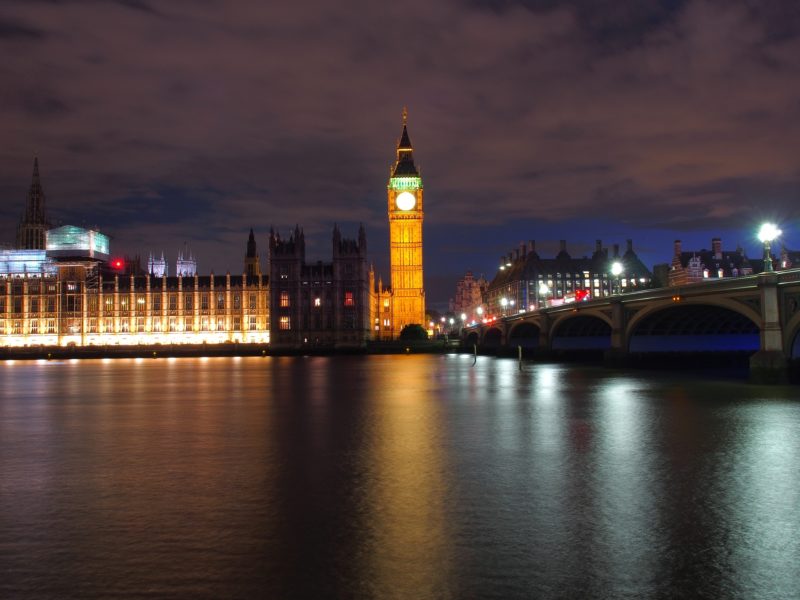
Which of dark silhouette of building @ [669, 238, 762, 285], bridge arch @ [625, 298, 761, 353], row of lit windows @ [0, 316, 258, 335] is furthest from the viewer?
row of lit windows @ [0, 316, 258, 335]

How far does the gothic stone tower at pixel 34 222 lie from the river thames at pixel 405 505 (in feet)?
563

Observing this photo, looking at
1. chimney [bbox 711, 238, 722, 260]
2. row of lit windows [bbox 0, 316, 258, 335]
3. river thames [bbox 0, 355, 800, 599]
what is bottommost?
river thames [bbox 0, 355, 800, 599]

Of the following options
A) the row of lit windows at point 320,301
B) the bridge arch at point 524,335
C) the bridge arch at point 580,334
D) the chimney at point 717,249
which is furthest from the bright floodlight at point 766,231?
the row of lit windows at point 320,301

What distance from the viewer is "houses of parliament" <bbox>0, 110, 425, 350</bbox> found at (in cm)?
15325

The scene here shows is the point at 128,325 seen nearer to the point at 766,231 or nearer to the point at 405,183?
the point at 405,183

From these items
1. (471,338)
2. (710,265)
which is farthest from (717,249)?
(471,338)

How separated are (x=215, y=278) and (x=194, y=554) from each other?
15807cm

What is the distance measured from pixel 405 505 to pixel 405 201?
172096mm

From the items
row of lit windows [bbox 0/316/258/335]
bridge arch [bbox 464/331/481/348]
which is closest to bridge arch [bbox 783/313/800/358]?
bridge arch [bbox 464/331/481/348]

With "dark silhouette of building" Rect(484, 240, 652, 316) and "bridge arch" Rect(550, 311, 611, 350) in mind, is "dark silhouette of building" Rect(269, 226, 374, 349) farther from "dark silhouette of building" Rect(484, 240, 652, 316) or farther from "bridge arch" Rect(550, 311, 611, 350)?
"bridge arch" Rect(550, 311, 611, 350)

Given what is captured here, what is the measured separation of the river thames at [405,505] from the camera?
10242mm

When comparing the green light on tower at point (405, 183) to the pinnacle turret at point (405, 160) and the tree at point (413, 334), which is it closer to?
the pinnacle turret at point (405, 160)

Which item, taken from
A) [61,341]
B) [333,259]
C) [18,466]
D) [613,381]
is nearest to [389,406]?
[18,466]

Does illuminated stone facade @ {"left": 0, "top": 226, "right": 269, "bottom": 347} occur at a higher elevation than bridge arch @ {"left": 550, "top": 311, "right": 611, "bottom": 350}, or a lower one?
higher
